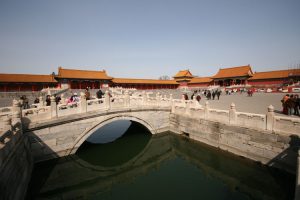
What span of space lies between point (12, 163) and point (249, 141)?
10399 mm

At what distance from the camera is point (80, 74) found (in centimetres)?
3119

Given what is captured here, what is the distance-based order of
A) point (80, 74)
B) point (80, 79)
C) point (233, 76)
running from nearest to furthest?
1. point (80, 79)
2. point (80, 74)
3. point (233, 76)

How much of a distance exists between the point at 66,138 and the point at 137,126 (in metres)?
8.45

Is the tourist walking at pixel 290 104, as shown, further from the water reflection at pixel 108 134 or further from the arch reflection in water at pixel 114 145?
the water reflection at pixel 108 134

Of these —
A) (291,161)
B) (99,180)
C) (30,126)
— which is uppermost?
(30,126)

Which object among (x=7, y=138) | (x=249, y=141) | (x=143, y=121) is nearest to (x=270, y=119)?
(x=249, y=141)

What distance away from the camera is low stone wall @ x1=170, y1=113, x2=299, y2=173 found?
304 inches

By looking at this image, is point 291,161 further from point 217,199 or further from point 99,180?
point 99,180

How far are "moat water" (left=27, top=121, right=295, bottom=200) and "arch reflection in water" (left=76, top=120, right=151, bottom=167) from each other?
6 cm

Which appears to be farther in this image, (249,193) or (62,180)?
(62,180)

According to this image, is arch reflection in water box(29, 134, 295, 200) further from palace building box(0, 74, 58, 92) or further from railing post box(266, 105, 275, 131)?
palace building box(0, 74, 58, 92)

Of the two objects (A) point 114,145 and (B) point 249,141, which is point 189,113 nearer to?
(B) point 249,141

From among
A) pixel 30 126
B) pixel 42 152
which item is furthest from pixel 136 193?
pixel 30 126

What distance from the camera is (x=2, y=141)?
17.7 feet
